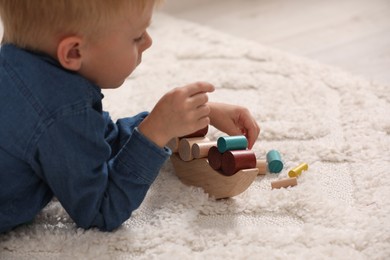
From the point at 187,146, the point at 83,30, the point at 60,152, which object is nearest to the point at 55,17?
the point at 83,30

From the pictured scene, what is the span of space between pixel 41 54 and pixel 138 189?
0.83 ft

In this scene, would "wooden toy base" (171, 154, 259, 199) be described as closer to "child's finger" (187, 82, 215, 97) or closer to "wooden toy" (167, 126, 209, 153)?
"wooden toy" (167, 126, 209, 153)

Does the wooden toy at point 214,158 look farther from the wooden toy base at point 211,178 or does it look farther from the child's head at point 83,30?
the child's head at point 83,30

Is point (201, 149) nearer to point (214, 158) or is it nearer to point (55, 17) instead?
point (214, 158)

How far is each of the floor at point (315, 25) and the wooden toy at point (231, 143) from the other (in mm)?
620

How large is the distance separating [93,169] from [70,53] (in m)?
0.17

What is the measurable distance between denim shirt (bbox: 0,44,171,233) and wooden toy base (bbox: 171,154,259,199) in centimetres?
12

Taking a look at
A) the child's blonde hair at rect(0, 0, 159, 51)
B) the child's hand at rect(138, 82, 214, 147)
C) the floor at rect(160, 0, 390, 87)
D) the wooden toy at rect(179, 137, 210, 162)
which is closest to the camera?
the child's blonde hair at rect(0, 0, 159, 51)

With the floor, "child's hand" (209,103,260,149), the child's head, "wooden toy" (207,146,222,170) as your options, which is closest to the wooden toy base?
"wooden toy" (207,146,222,170)

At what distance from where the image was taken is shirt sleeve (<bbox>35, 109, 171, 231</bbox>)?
0.89 meters

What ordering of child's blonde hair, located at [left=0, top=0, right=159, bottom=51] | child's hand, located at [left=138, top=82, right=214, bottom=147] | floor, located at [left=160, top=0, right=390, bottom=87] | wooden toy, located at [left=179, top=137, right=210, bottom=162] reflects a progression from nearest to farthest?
child's blonde hair, located at [left=0, top=0, right=159, bottom=51]
child's hand, located at [left=138, top=82, right=214, bottom=147]
wooden toy, located at [left=179, top=137, right=210, bottom=162]
floor, located at [left=160, top=0, right=390, bottom=87]

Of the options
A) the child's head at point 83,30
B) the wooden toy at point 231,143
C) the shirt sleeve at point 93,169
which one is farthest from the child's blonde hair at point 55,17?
the wooden toy at point 231,143

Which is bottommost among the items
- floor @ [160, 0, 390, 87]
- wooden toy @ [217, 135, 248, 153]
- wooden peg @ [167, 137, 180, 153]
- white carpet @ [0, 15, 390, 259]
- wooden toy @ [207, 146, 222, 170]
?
floor @ [160, 0, 390, 87]

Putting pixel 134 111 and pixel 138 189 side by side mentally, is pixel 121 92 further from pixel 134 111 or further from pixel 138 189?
pixel 138 189
